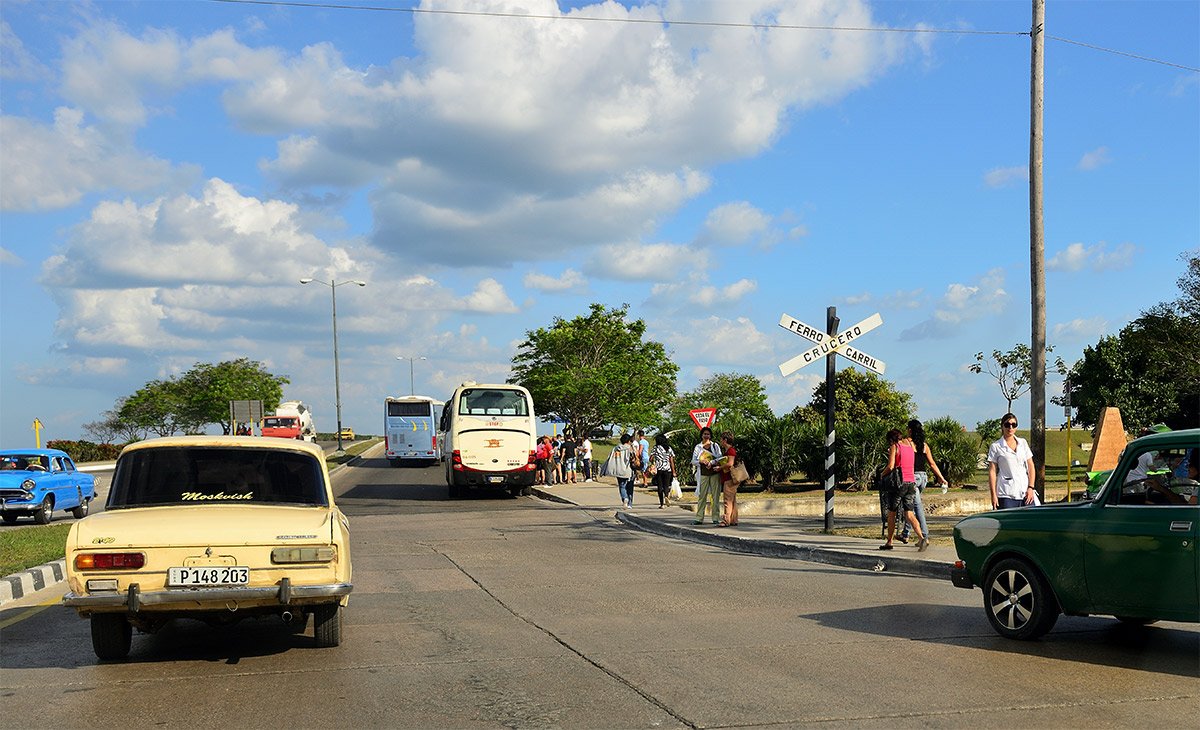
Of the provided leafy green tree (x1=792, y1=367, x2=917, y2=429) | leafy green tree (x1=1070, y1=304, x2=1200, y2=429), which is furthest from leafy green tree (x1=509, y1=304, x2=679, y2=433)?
leafy green tree (x1=1070, y1=304, x2=1200, y2=429)

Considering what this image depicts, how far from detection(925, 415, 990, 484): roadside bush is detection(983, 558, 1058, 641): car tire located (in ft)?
73.3

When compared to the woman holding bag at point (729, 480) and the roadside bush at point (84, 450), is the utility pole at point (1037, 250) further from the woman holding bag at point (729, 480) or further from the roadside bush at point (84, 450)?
the roadside bush at point (84, 450)

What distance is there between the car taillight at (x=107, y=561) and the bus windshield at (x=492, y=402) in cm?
2445

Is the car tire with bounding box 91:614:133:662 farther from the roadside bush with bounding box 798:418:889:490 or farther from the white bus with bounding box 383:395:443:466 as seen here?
the white bus with bounding box 383:395:443:466

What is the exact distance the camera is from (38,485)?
2423 centimetres

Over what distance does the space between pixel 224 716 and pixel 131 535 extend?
1901mm

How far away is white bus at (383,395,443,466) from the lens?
56.5 m

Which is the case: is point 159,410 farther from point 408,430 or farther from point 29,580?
point 29,580

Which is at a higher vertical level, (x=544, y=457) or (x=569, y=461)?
(x=544, y=457)

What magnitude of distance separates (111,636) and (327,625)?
1.54 meters

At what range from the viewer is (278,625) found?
380 inches

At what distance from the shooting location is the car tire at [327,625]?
8289 millimetres

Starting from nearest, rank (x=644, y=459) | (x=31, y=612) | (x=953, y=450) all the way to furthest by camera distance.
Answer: (x=31, y=612)
(x=953, y=450)
(x=644, y=459)

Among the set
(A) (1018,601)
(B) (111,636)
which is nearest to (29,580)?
(B) (111,636)
